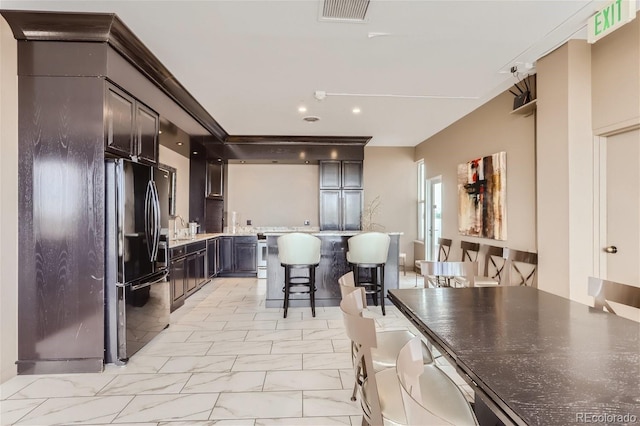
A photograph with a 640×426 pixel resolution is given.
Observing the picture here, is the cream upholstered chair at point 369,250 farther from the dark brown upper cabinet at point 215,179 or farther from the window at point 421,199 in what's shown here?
the dark brown upper cabinet at point 215,179

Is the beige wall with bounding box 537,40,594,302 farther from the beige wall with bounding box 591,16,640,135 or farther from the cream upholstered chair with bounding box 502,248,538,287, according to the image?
the cream upholstered chair with bounding box 502,248,538,287

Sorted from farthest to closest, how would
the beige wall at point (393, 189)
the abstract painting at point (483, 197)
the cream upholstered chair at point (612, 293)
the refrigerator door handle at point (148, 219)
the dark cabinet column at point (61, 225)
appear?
the beige wall at point (393, 189) < the abstract painting at point (483, 197) < the refrigerator door handle at point (148, 219) < the dark cabinet column at point (61, 225) < the cream upholstered chair at point (612, 293)

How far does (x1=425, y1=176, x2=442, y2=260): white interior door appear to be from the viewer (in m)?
6.48

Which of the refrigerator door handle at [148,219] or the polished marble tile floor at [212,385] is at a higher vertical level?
the refrigerator door handle at [148,219]

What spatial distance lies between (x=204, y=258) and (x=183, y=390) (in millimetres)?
3495

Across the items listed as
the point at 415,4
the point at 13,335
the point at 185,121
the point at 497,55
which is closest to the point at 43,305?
the point at 13,335

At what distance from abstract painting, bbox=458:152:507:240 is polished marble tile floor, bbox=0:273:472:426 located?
204 cm

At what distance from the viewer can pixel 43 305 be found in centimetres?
262

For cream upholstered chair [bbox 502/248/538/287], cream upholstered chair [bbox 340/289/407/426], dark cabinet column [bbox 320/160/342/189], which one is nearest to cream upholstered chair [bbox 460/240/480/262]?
cream upholstered chair [bbox 502/248/538/287]

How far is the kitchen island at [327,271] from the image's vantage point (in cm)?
450

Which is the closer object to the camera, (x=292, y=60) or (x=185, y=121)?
(x=292, y=60)

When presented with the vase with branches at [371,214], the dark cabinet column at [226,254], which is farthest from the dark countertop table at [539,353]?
the vase with branches at [371,214]

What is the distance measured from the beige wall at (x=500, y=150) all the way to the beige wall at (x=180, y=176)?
4.91 metres

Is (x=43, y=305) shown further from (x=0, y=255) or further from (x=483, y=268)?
(x=483, y=268)
